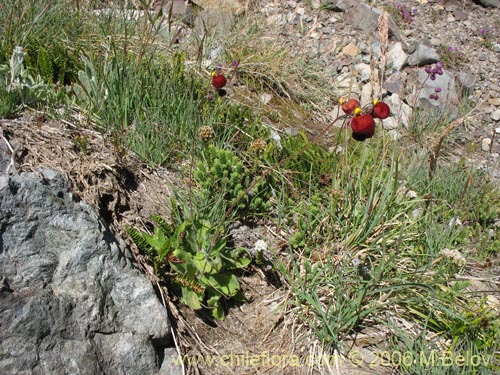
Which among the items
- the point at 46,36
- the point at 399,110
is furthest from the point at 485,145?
the point at 46,36

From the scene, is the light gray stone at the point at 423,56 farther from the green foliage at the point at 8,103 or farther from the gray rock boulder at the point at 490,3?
the green foliage at the point at 8,103

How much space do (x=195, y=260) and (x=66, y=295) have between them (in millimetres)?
613

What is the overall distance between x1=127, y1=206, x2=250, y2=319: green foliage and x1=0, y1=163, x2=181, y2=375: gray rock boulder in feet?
0.54

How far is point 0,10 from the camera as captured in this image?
3.66 m

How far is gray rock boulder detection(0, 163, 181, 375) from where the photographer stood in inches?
79.0

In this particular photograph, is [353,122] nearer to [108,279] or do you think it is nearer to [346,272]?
[346,272]

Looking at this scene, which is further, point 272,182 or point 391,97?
point 391,97

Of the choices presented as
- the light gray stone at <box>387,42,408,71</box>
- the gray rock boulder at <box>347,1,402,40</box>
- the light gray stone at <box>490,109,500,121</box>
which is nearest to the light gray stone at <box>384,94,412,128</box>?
the light gray stone at <box>387,42,408,71</box>

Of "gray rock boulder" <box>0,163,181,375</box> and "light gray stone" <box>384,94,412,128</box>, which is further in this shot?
"light gray stone" <box>384,94,412,128</box>

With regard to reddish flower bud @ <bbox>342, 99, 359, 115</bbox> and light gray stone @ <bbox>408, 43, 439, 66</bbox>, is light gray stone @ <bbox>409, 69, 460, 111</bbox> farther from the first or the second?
reddish flower bud @ <bbox>342, 99, 359, 115</bbox>

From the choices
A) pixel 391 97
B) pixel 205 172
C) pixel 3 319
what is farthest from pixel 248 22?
pixel 3 319

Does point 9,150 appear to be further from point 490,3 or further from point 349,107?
point 490,3

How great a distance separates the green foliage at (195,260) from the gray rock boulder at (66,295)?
6.5 inches

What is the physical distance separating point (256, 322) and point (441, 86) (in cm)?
399
